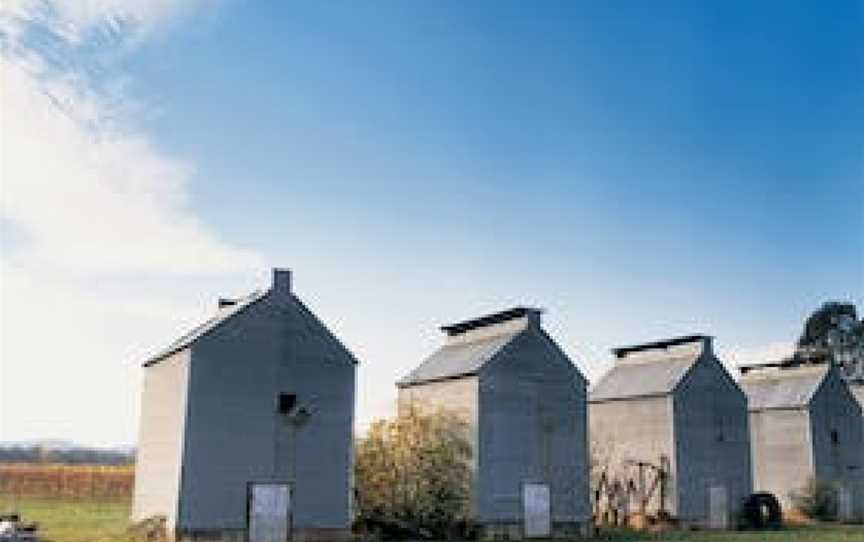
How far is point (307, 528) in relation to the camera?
3656 cm

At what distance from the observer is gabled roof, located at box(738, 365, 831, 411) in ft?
209

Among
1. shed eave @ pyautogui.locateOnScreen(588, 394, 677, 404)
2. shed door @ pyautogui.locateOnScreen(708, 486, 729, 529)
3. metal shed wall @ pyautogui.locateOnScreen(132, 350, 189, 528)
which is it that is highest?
shed eave @ pyautogui.locateOnScreen(588, 394, 677, 404)

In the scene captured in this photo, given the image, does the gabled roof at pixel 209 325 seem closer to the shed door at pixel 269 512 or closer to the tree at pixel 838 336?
the shed door at pixel 269 512

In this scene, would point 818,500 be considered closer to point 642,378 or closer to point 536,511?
point 642,378

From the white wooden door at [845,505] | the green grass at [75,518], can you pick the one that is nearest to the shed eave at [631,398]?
the white wooden door at [845,505]

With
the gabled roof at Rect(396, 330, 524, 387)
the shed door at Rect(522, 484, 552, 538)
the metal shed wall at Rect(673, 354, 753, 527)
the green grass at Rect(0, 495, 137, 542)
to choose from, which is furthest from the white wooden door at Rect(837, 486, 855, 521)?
the green grass at Rect(0, 495, 137, 542)

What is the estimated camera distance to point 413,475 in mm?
40250

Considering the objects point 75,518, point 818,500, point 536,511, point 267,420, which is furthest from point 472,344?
point 818,500

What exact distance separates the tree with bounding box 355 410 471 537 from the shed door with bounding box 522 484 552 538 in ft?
10.1

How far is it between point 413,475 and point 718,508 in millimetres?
20703

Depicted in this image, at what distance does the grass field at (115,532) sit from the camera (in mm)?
37344

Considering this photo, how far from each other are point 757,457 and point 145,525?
43512mm

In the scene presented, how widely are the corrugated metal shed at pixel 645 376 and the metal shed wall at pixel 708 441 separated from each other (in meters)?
0.66

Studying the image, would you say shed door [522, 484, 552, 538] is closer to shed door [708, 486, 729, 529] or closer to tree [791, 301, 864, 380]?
shed door [708, 486, 729, 529]
